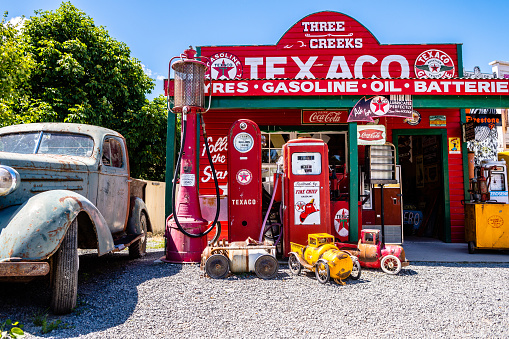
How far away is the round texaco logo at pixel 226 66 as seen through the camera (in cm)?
977

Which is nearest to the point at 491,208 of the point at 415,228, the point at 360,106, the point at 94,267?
the point at 360,106

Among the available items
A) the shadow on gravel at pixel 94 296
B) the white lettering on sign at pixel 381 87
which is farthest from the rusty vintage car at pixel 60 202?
the white lettering on sign at pixel 381 87

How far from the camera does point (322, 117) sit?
9.30 m

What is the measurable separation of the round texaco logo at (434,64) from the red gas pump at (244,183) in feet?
18.9

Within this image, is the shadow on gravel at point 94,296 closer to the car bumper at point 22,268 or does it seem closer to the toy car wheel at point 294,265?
the car bumper at point 22,268

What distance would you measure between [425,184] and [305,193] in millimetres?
7111

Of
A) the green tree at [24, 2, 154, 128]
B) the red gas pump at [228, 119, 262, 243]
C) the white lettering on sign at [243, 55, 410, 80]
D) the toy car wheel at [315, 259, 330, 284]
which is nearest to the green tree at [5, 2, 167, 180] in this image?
the green tree at [24, 2, 154, 128]

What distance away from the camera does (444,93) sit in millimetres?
6730

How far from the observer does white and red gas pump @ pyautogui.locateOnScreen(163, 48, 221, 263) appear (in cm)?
580

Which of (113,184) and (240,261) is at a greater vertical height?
(113,184)

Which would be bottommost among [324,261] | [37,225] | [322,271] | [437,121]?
[322,271]

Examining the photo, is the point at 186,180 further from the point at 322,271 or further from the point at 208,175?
the point at 208,175

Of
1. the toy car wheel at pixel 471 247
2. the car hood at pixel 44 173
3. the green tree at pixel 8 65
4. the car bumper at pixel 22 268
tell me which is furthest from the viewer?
the green tree at pixel 8 65

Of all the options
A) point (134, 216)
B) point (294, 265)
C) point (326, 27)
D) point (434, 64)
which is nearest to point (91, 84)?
point (326, 27)
